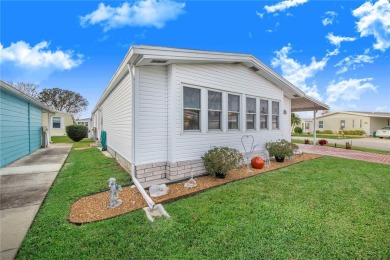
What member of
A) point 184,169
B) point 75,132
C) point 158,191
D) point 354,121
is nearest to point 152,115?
point 184,169

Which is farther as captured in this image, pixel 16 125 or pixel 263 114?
pixel 16 125

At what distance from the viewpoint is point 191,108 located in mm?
5680

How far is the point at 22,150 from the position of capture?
362 inches

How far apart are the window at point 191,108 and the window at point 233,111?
59.3 inches

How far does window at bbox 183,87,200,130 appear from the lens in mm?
5578

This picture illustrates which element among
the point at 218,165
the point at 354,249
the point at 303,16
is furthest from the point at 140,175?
the point at 303,16

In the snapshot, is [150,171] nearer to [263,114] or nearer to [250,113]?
[250,113]

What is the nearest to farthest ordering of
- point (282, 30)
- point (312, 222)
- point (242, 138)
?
point (312, 222), point (242, 138), point (282, 30)

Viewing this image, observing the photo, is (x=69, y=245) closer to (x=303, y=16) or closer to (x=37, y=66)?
(x=303, y=16)

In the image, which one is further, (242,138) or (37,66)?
(37,66)

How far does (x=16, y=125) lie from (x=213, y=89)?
29.8 feet

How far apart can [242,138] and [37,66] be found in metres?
21.0

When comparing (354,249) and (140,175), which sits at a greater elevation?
(140,175)

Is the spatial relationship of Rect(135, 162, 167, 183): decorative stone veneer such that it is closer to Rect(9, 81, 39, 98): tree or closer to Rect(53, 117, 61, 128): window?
Rect(53, 117, 61, 128): window
